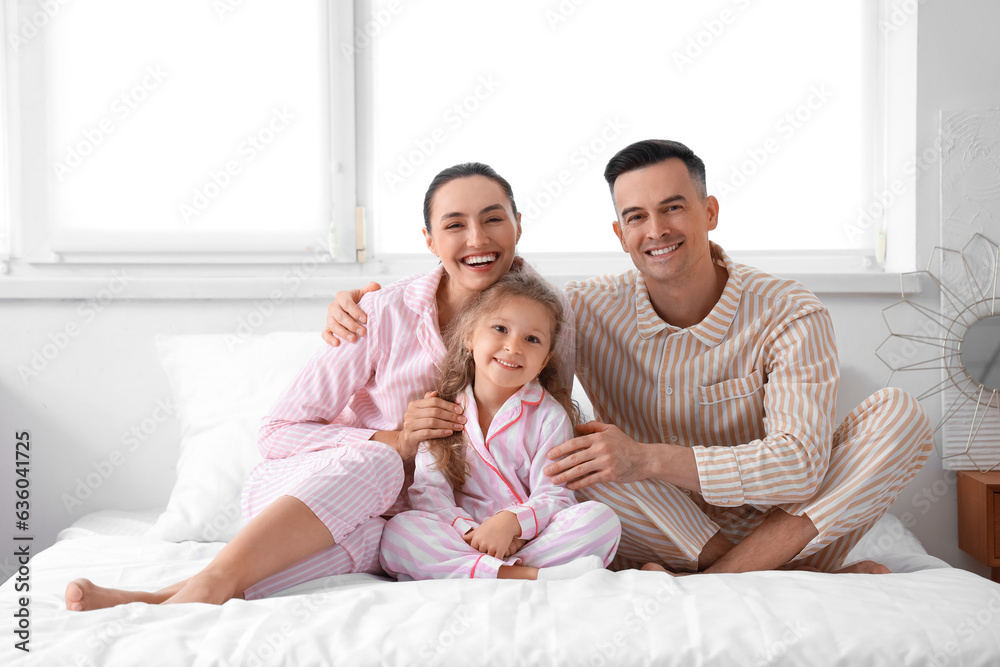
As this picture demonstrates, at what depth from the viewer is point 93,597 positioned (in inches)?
40.1

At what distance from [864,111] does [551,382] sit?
1.46m

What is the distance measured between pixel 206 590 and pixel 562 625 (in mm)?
498

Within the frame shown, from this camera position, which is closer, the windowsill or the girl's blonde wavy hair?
the girl's blonde wavy hair

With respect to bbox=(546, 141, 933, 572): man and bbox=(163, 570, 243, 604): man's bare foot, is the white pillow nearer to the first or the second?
bbox=(163, 570, 243, 604): man's bare foot

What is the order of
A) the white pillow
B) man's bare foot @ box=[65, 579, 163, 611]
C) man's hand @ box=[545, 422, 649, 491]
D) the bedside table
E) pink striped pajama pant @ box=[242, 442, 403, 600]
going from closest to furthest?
man's bare foot @ box=[65, 579, 163, 611] → pink striped pajama pant @ box=[242, 442, 403, 600] → man's hand @ box=[545, 422, 649, 491] → the white pillow → the bedside table

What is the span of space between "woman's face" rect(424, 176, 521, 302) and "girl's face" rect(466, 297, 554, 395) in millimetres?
91

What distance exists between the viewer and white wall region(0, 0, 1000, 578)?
203 cm

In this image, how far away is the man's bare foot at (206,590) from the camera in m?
1.03

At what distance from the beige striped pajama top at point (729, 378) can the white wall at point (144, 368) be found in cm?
73

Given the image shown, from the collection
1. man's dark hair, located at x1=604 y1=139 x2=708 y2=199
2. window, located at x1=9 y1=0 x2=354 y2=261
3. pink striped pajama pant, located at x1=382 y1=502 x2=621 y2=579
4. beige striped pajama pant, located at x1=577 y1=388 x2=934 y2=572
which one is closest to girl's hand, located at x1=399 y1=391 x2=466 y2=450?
pink striped pajama pant, located at x1=382 y1=502 x2=621 y2=579

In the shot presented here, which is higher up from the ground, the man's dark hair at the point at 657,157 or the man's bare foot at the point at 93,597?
the man's dark hair at the point at 657,157

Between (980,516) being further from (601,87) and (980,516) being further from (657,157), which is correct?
(601,87)

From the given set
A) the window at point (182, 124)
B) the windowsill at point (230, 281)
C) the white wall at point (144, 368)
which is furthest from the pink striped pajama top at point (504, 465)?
the window at point (182, 124)

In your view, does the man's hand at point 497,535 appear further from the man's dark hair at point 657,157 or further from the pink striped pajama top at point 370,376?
the man's dark hair at point 657,157
